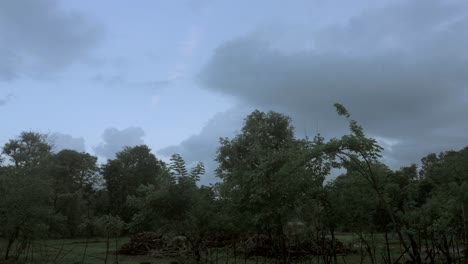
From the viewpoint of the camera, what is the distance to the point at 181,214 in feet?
38.7

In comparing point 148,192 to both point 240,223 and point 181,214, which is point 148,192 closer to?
point 181,214

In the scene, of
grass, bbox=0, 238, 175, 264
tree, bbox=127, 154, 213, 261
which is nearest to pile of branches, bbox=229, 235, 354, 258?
tree, bbox=127, 154, 213, 261

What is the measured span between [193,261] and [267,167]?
3176 millimetres

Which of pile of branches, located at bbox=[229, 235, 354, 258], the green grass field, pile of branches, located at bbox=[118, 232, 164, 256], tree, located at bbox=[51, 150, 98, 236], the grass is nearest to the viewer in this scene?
pile of branches, located at bbox=[229, 235, 354, 258]

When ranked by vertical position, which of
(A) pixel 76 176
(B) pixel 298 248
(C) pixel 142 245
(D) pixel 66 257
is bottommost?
(D) pixel 66 257

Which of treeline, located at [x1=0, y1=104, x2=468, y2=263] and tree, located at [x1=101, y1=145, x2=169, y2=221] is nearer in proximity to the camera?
treeline, located at [x1=0, y1=104, x2=468, y2=263]

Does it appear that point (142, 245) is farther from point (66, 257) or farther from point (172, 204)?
point (172, 204)

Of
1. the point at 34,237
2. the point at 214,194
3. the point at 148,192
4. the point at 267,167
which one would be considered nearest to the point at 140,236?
the point at 34,237

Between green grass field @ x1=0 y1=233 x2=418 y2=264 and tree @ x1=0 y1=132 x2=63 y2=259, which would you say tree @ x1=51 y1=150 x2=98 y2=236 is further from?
tree @ x1=0 y1=132 x2=63 y2=259

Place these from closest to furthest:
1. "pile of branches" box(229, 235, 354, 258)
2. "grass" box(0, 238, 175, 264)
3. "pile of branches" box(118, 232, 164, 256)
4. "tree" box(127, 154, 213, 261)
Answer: "tree" box(127, 154, 213, 261), "pile of branches" box(229, 235, 354, 258), "grass" box(0, 238, 175, 264), "pile of branches" box(118, 232, 164, 256)

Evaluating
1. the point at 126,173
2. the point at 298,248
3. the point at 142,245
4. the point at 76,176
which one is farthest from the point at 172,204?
the point at 76,176

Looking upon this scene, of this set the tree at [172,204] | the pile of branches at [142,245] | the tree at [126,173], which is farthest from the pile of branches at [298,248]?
the tree at [126,173]

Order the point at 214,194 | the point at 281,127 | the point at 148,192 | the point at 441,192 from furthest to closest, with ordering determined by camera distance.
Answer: the point at 281,127
the point at 214,194
the point at 441,192
the point at 148,192

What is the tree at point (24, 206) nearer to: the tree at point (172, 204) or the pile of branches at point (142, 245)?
the pile of branches at point (142, 245)
